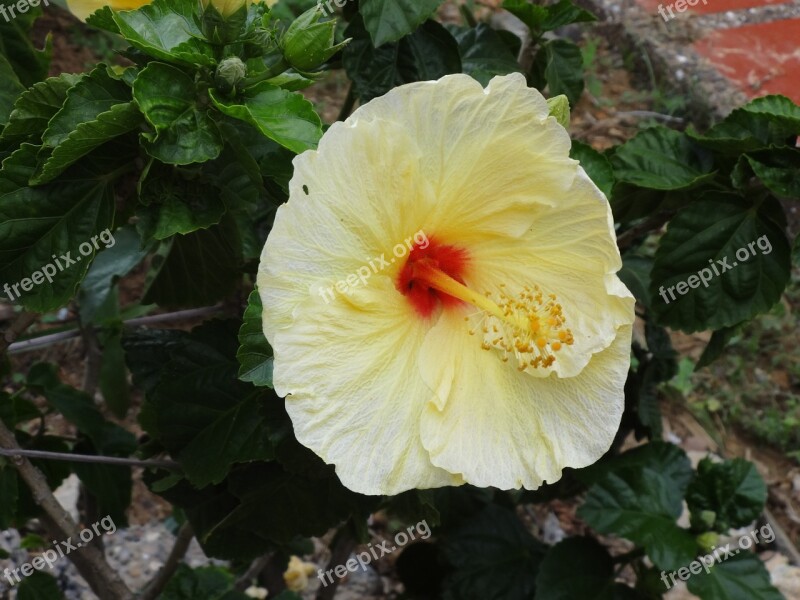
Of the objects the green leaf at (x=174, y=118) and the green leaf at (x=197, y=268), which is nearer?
the green leaf at (x=174, y=118)

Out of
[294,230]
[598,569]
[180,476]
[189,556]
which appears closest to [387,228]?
[294,230]

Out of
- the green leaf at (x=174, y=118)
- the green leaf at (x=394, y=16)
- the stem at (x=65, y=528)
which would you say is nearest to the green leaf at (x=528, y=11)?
the green leaf at (x=394, y=16)

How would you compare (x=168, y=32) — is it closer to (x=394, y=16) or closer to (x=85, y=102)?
(x=85, y=102)

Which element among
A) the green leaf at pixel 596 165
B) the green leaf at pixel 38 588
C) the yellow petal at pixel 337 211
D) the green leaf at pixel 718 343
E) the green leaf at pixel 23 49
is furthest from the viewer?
the green leaf at pixel 38 588

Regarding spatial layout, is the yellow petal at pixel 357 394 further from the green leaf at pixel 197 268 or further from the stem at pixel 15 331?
the stem at pixel 15 331

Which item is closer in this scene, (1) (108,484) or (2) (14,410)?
(2) (14,410)

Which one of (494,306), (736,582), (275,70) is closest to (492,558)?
(736,582)

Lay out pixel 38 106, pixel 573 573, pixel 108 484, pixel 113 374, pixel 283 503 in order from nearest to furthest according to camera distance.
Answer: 1. pixel 38 106
2. pixel 283 503
3. pixel 108 484
4. pixel 573 573
5. pixel 113 374
